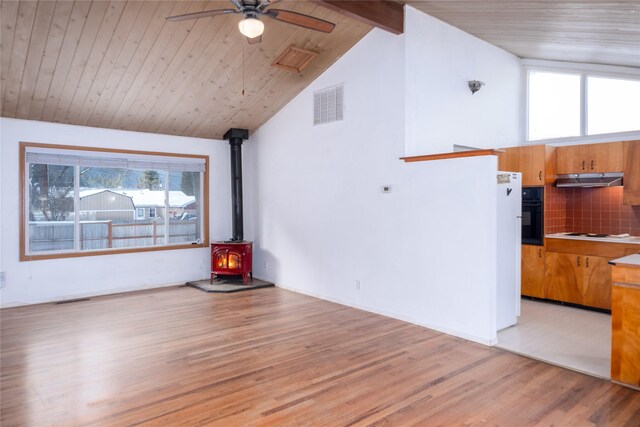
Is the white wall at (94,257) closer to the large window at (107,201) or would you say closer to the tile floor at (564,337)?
the large window at (107,201)

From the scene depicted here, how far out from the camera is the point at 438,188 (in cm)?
449

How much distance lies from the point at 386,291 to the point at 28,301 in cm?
479

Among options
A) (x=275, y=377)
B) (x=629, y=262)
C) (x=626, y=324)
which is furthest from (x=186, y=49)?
(x=626, y=324)

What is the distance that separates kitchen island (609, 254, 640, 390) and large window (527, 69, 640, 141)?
3202 millimetres

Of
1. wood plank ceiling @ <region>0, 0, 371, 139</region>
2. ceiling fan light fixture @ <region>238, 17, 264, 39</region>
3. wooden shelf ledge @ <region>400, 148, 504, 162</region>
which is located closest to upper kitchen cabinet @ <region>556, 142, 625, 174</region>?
wooden shelf ledge @ <region>400, 148, 504, 162</region>

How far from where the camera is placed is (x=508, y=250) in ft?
14.7

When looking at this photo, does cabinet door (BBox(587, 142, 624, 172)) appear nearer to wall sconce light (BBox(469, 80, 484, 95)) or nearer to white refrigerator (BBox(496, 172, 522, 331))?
white refrigerator (BBox(496, 172, 522, 331))

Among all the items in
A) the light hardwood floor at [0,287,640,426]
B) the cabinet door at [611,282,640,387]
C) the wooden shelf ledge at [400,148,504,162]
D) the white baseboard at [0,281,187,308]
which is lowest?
the light hardwood floor at [0,287,640,426]

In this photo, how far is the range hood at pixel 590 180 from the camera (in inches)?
201

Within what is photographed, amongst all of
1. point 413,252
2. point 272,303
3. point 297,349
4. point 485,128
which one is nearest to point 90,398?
point 297,349

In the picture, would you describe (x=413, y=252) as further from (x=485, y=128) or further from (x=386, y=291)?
(x=485, y=128)

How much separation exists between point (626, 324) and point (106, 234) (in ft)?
21.3

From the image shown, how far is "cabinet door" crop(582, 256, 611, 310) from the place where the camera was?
197 inches

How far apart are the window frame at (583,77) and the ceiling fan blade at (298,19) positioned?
406 centimetres
